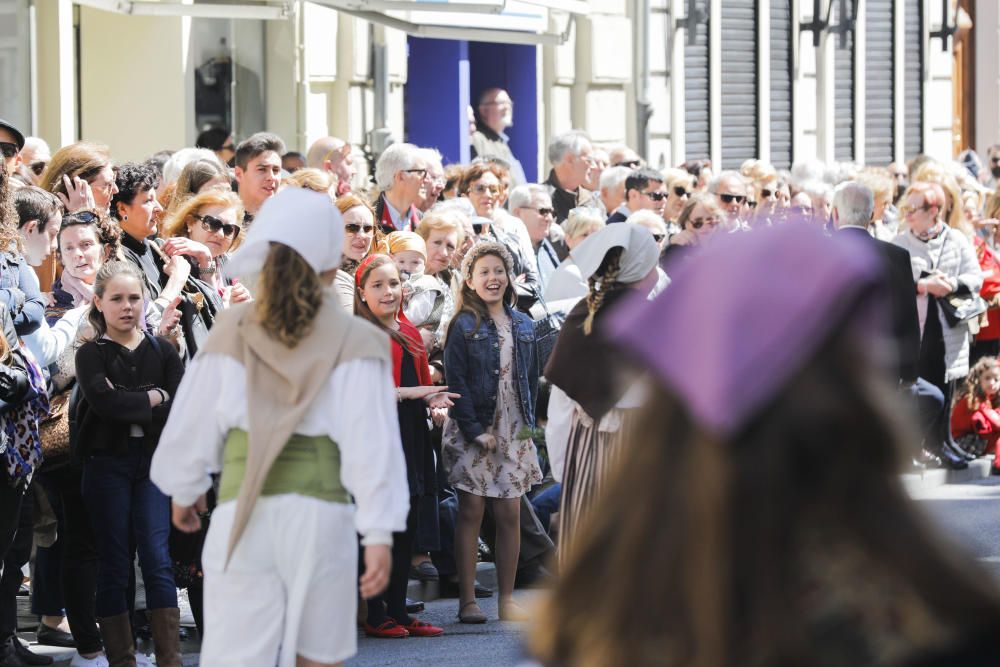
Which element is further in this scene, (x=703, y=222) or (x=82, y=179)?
(x=703, y=222)

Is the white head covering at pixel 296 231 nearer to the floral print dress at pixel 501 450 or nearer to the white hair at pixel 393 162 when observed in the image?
the floral print dress at pixel 501 450

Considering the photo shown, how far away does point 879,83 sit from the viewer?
26.5m

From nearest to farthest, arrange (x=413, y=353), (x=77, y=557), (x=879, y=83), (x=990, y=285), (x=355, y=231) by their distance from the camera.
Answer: (x=77, y=557) → (x=413, y=353) → (x=355, y=231) → (x=990, y=285) → (x=879, y=83)

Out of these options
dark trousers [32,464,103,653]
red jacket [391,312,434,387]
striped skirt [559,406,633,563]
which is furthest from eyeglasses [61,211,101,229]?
striped skirt [559,406,633,563]

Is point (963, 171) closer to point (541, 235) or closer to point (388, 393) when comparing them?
point (541, 235)

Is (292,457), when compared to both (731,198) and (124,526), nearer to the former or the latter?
(124,526)

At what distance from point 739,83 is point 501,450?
16.7 meters

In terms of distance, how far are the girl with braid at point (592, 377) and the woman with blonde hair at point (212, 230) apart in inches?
60.3

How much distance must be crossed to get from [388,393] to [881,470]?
3.33 metres

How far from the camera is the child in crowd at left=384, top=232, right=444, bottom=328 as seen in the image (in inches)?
345

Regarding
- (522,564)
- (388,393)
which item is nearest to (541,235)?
(522,564)

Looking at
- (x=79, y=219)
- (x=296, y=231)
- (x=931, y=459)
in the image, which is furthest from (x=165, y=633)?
(x=931, y=459)

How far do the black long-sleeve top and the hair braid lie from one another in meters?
1.56

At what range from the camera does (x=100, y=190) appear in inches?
309
